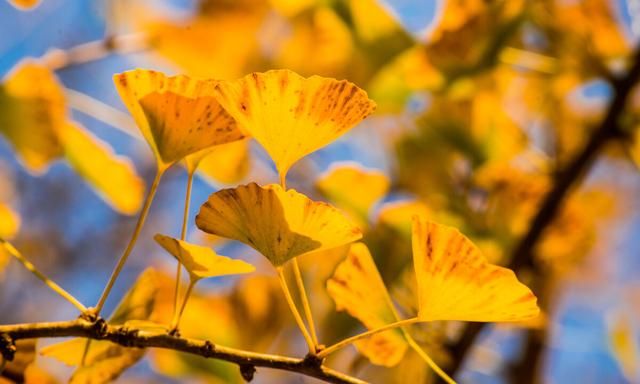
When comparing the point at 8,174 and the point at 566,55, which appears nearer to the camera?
the point at 566,55

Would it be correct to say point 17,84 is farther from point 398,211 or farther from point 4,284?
point 4,284

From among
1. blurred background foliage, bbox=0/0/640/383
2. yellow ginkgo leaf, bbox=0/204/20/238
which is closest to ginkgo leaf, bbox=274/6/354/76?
blurred background foliage, bbox=0/0/640/383

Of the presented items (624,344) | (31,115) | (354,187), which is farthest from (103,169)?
(624,344)

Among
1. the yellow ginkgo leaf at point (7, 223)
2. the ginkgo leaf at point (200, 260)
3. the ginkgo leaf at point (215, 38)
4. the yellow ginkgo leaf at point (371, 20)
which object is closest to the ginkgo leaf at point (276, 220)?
the ginkgo leaf at point (200, 260)

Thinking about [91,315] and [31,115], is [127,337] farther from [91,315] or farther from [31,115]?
[31,115]

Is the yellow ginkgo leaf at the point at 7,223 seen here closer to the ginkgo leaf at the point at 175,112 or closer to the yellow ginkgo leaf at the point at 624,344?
the ginkgo leaf at the point at 175,112

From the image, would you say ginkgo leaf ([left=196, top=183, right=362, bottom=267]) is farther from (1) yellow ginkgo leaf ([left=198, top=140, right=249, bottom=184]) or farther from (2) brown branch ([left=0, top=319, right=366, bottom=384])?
(1) yellow ginkgo leaf ([left=198, top=140, right=249, bottom=184])

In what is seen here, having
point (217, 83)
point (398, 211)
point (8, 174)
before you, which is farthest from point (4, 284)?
point (217, 83)
